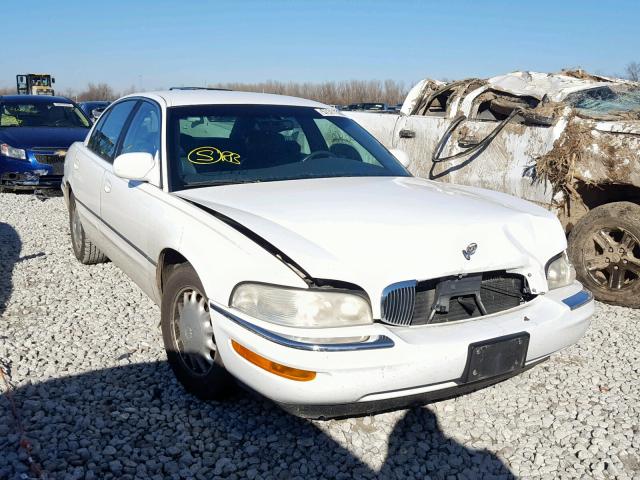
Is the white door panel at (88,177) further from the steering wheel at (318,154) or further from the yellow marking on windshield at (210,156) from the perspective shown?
the steering wheel at (318,154)

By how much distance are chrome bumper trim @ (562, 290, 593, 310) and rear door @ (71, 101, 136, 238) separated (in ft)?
10.5

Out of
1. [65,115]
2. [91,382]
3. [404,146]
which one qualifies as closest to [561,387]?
[91,382]

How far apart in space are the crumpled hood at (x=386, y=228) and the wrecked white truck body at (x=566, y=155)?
5.56ft

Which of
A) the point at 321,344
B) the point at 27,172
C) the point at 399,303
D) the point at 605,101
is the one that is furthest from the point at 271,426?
the point at 27,172

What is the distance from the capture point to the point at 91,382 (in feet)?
11.5

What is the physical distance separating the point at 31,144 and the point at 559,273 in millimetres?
8359

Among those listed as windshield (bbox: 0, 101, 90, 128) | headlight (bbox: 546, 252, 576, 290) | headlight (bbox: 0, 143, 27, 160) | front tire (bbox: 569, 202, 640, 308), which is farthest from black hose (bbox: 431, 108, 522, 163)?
windshield (bbox: 0, 101, 90, 128)

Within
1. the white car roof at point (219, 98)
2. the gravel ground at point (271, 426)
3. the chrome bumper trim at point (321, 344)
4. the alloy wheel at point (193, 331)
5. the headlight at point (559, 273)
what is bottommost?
the gravel ground at point (271, 426)

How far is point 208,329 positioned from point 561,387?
207 centimetres

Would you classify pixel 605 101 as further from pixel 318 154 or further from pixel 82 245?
pixel 82 245

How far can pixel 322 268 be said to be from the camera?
2.55 meters

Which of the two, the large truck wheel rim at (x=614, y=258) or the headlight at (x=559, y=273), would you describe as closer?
the headlight at (x=559, y=273)

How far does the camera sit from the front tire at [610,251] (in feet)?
15.8

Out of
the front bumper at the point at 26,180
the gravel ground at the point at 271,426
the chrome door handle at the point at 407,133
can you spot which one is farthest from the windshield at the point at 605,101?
the front bumper at the point at 26,180
